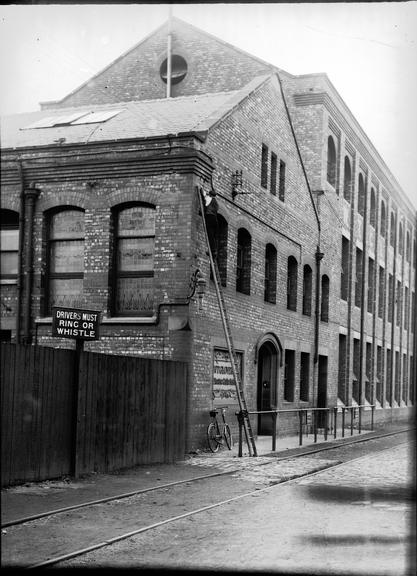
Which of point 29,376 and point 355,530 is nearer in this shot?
point 355,530

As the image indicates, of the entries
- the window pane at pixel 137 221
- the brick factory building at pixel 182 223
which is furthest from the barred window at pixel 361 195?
the window pane at pixel 137 221

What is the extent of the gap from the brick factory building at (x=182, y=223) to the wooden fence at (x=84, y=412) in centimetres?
96

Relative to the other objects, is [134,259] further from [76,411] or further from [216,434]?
[76,411]

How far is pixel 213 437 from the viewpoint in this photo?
1509 cm

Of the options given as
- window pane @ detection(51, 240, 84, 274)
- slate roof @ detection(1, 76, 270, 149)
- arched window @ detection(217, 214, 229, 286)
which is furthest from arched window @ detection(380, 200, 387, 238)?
window pane @ detection(51, 240, 84, 274)

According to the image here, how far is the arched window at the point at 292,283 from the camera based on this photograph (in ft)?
67.7

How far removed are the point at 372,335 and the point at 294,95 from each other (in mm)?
10382

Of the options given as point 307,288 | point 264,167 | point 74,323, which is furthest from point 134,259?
point 307,288

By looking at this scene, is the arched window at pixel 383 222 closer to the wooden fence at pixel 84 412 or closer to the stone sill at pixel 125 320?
the stone sill at pixel 125 320

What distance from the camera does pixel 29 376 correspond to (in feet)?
33.8

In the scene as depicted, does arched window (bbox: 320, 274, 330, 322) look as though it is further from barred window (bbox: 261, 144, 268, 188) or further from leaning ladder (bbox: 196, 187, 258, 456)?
leaning ladder (bbox: 196, 187, 258, 456)

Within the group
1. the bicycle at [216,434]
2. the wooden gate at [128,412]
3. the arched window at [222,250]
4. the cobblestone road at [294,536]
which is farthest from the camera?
the arched window at [222,250]

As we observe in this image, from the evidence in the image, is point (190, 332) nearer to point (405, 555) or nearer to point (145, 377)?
point (145, 377)

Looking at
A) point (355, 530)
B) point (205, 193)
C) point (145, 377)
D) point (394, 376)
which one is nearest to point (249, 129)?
point (205, 193)
